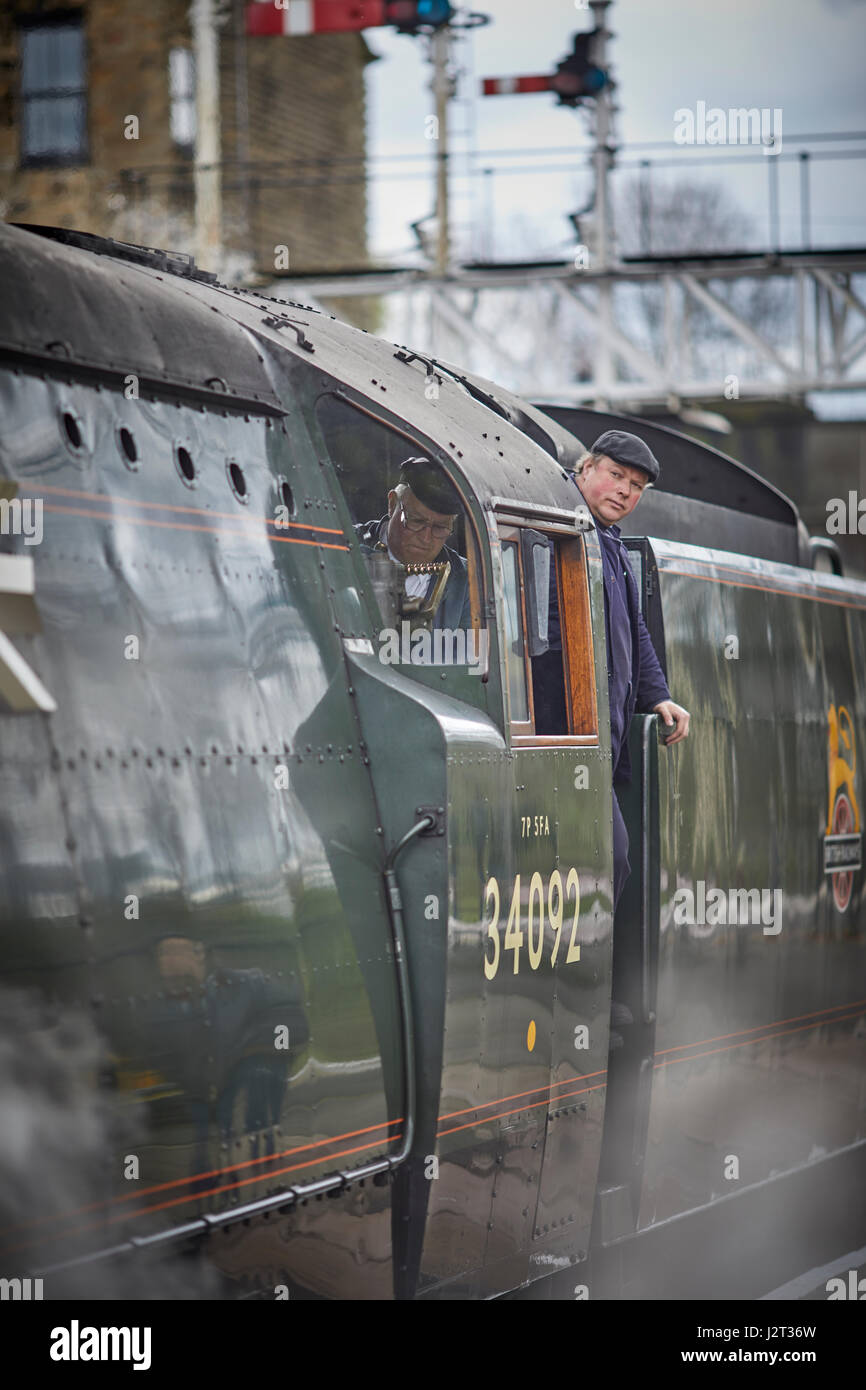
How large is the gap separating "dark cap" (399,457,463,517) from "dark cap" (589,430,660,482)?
3.44 feet

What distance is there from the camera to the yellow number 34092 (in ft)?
15.8

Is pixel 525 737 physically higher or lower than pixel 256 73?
lower

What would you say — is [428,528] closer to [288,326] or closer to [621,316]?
[288,326]

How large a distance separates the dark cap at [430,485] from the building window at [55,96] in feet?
60.1

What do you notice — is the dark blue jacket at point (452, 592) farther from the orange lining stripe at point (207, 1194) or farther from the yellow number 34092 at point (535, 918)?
the orange lining stripe at point (207, 1194)

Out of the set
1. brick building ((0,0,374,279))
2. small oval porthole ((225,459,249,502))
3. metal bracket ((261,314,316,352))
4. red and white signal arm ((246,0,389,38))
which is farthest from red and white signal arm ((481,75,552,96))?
small oval porthole ((225,459,249,502))

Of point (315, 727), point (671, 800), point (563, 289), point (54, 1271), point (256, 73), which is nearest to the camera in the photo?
point (54, 1271)

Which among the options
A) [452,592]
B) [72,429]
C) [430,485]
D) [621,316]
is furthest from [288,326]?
[621,316]

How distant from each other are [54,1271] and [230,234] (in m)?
18.3

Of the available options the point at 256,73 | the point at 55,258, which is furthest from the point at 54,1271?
the point at 256,73

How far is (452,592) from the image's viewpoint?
493cm

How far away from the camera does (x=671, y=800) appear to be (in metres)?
6.40

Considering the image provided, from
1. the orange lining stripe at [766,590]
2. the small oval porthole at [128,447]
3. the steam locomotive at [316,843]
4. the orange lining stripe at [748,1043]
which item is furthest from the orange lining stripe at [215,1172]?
the orange lining stripe at [766,590]
